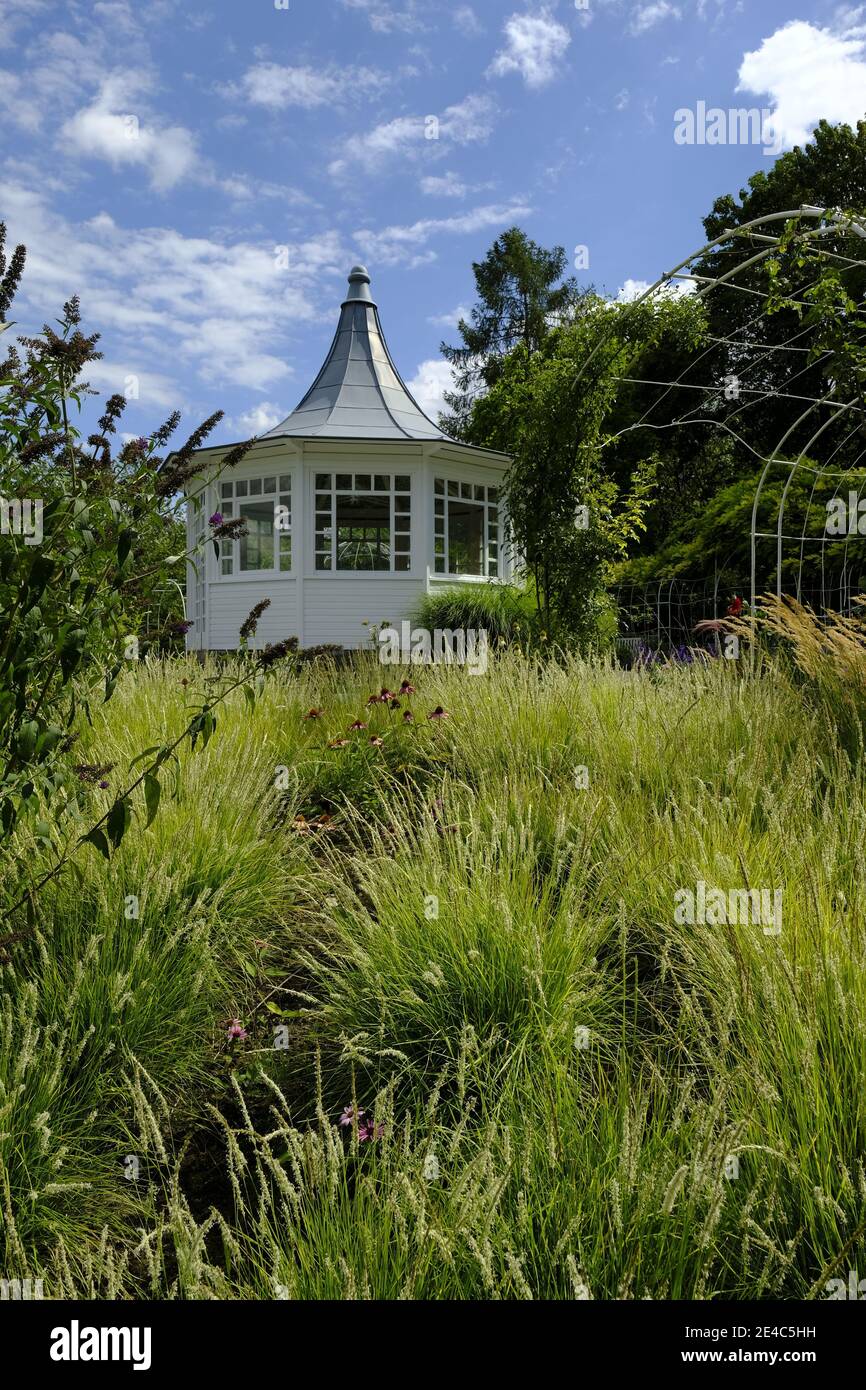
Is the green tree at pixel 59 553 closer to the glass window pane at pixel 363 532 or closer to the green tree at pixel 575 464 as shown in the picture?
the green tree at pixel 575 464

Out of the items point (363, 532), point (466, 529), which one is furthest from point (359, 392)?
point (466, 529)

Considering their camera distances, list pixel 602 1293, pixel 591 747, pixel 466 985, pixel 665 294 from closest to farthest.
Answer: pixel 602 1293, pixel 466 985, pixel 591 747, pixel 665 294

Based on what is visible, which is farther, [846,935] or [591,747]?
[591,747]

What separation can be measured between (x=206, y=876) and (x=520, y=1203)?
5.66 feet

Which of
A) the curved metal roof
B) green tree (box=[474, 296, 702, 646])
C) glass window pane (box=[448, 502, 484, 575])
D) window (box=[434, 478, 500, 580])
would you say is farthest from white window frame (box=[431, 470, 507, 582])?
green tree (box=[474, 296, 702, 646])

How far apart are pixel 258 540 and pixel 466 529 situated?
12.5ft

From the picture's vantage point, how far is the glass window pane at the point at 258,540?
1570 cm

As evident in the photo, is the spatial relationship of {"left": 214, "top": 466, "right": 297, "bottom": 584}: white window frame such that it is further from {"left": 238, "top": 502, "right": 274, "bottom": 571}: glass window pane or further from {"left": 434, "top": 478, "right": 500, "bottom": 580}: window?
{"left": 434, "top": 478, "right": 500, "bottom": 580}: window

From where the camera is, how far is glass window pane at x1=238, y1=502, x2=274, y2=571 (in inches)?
618

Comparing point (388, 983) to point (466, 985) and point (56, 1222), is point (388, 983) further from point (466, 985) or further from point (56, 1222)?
point (56, 1222)

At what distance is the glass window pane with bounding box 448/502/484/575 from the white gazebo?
0.02 meters

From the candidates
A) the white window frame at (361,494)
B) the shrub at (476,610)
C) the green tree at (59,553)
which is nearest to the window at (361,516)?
the white window frame at (361,494)
